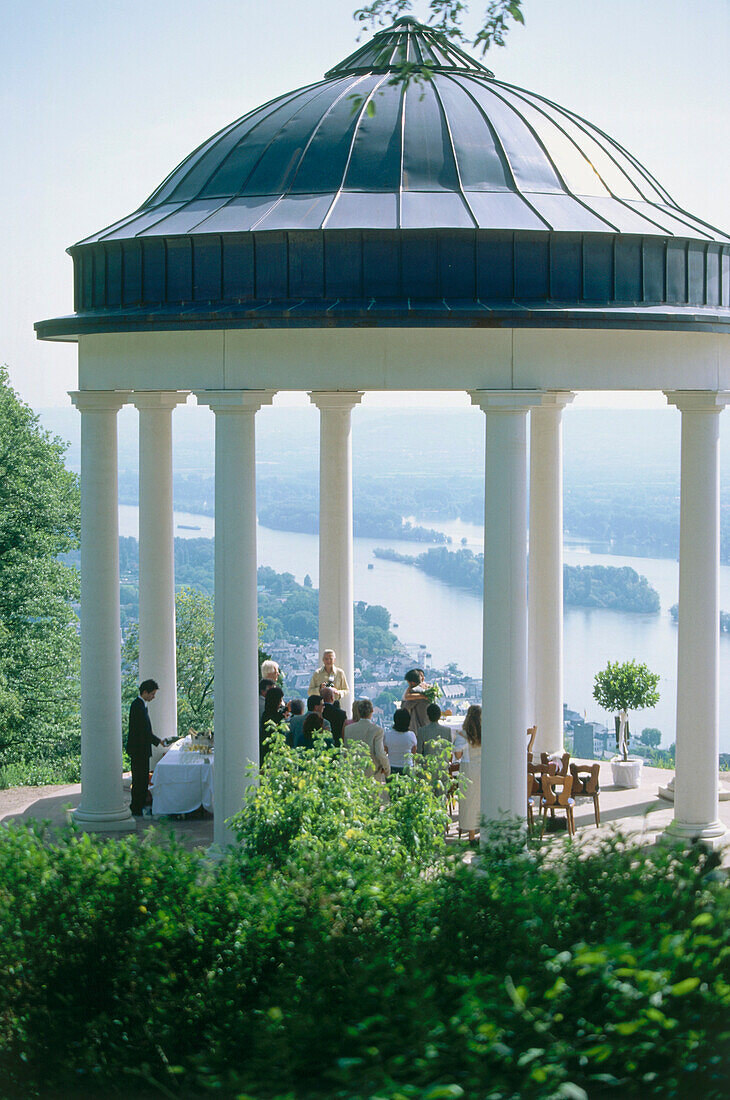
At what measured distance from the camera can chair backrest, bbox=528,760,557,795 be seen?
29297 millimetres

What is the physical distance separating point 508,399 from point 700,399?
16.1ft

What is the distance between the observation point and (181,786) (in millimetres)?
30641

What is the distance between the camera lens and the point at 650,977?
11180 mm

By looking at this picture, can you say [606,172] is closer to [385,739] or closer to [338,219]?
[338,219]

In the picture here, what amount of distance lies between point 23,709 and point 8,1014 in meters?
46.6

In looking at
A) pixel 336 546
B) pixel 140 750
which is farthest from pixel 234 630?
pixel 336 546

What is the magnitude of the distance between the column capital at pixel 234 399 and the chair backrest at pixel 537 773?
10.6 metres

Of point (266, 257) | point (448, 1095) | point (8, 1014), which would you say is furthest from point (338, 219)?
point (448, 1095)

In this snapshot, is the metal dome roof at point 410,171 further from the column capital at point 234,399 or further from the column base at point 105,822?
the column base at point 105,822

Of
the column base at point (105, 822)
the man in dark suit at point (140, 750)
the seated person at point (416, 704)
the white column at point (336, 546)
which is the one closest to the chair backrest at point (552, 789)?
the seated person at point (416, 704)

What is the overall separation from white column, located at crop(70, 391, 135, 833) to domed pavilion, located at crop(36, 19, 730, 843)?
0.05m

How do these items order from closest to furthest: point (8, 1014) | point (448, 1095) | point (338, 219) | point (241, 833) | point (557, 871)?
1. point (448, 1095)
2. point (8, 1014)
3. point (557, 871)
4. point (241, 833)
5. point (338, 219)

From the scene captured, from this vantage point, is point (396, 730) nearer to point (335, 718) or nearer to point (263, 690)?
point (335, 718)

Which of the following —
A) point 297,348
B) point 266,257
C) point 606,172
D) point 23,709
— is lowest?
point 23,709
